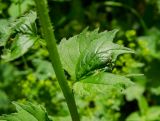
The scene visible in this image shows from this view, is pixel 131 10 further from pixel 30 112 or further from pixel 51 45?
pixel 51 45

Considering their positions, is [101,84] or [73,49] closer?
[101,84]

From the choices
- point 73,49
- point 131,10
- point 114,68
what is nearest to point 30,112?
point 73,49

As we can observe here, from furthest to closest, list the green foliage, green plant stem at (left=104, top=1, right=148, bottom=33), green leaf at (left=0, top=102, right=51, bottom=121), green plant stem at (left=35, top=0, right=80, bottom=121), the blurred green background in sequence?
1. green plant stem at (left=104, top=1, right=148, bottom=33)
2. the blurred green background
3. green leaf at (left=0, top=102, right=51, bottom=121)
4. the green foliage
5. green plant stem at (left=35, top=0, right=80, bottom=121)

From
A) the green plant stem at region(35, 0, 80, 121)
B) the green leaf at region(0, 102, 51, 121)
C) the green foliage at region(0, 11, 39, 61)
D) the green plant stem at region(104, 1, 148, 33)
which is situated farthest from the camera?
the green plant stem at region(104, 1, 148, 33)

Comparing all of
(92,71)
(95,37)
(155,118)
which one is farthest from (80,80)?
(155,118)

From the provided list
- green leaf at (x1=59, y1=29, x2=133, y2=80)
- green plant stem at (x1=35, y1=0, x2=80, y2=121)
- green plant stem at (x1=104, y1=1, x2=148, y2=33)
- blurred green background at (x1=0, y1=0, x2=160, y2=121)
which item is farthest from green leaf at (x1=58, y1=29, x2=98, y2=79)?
green plant stem at (x1=104, y1=1, x2=148, y2=33)

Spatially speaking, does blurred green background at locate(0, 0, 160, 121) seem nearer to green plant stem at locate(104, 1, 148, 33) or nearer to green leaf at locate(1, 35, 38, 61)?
green plant stem at locate(104, 1, 148, 33)

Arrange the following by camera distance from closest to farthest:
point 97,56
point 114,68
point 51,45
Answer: point 51,45
point 97,56
point 114,68

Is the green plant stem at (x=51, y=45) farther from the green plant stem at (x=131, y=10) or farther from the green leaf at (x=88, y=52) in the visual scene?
the green plant stem at (x=131, y=10)
